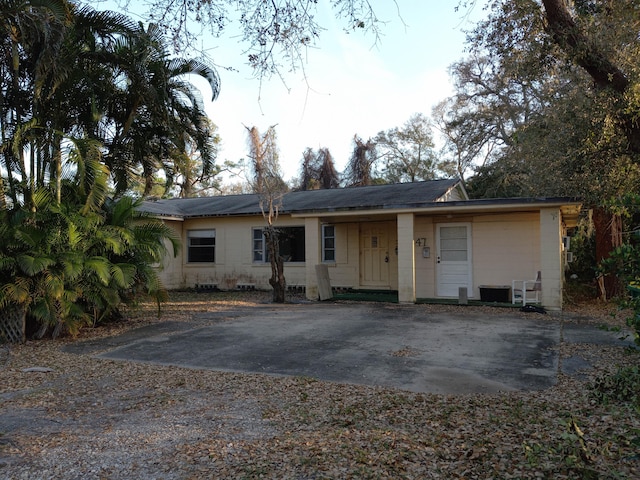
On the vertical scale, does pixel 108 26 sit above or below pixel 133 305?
above

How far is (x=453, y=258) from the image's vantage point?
13.8 meters

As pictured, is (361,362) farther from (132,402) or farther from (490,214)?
(490,214)

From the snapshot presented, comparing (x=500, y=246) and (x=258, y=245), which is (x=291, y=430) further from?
(x=258, y=245)

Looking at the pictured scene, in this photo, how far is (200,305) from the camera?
13422 mm

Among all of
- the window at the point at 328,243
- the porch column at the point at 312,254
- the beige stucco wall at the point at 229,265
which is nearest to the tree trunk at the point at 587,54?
the porch column at the point at 312,254

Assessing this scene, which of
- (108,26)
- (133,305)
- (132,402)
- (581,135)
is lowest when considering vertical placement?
(132,402)

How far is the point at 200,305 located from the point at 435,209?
6937mm

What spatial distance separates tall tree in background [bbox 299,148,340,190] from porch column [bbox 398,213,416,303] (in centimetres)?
1918

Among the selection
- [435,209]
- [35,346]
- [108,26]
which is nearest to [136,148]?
[108,26]

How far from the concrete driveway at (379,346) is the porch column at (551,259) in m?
1.04

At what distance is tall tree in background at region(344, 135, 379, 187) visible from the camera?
106ft

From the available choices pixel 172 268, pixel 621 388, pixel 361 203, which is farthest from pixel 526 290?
pixel 172 268

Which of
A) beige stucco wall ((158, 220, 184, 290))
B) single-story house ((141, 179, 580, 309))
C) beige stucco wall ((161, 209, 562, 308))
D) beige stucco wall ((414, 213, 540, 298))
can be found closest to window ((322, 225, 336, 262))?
single-story house ((141, 179, 580, 309))

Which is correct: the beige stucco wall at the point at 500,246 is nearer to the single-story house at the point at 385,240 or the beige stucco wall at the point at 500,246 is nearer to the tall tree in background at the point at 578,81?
the single-story house at the point at 385,240
